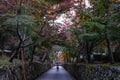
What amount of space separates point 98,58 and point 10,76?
16.6 metres

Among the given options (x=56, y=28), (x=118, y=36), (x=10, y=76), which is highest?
(x=56, y=28)

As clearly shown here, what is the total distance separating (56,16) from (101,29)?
6661 mm

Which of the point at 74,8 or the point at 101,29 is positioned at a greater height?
the point at 74,8

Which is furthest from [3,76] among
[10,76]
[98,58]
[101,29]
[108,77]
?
[98,58]

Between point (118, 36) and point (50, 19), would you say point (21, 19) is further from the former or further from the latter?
point (50, 19)

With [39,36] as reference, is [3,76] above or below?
below

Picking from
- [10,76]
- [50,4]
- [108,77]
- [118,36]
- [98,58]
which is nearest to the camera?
[108,77]

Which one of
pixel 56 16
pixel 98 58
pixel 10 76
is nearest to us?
pixel 10 76

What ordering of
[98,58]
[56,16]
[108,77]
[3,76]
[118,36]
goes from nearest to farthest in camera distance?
[108,77] → [3,76] → [118,36] → [56,16] → [98,58]

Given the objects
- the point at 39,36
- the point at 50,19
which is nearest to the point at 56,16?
the point at 50,19

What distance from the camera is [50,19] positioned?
63.9 ft

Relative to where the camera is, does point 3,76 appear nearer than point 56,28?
Yes

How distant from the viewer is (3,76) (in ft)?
37.8

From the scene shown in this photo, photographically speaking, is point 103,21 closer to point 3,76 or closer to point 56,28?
point 3,76
